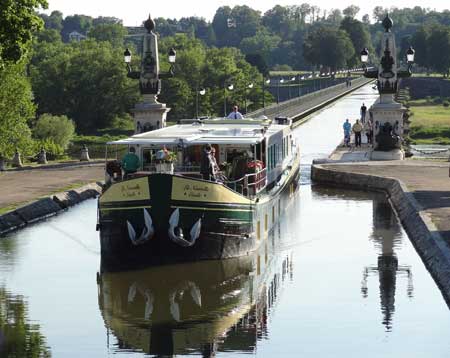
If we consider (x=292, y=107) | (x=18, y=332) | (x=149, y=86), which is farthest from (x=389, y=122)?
(x=292, y=107)

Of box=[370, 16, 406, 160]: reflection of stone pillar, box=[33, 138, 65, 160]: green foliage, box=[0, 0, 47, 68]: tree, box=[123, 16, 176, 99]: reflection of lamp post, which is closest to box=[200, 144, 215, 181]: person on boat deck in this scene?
box=[0, 0, 47, 68]: tree

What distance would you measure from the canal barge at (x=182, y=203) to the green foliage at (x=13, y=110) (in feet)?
133

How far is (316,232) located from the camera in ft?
130

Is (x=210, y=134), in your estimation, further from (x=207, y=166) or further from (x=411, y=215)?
(x=411, y=215)

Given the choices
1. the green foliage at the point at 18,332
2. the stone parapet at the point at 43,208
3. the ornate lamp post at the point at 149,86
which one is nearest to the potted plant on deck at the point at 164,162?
the green foliage at the point at 18,332

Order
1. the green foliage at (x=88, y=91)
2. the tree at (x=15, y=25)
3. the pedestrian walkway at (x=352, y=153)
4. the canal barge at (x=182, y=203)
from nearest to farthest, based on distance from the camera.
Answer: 1. the canal barge at (x=182, y=203)
2. the tree at (x=15, y=25)
3. the pedestrian walkway at (x=352, y=153)
4. the green foliage at (x=88, y=91)

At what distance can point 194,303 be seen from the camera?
28.6 meters

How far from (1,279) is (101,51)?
10809cm

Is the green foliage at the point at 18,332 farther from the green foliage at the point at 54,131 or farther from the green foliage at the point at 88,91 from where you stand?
the green foliage at the point at 88,91

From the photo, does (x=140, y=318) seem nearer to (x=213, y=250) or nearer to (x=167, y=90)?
(x=213, y=250)

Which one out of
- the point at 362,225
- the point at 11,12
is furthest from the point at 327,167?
the point at 11,12

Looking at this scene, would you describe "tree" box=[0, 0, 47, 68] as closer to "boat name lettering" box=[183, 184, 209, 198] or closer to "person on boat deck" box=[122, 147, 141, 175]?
"person on boat deck" box=[122, 147, 141, 175]

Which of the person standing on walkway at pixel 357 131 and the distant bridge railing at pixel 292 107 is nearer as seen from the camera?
the person standing on walkway at pixel 357 131

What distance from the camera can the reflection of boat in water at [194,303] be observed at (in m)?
25.0
